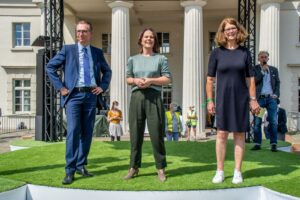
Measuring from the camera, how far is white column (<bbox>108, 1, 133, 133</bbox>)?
22.0 m

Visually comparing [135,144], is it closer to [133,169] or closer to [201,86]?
[133,169]

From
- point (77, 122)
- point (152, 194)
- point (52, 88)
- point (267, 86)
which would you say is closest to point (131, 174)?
point (152, 194)

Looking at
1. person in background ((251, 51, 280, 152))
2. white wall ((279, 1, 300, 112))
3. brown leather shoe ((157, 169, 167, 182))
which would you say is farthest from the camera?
white wall ((279, 1, 300, 112))

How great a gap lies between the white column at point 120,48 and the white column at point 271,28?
7344mm

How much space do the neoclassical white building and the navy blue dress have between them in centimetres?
1647

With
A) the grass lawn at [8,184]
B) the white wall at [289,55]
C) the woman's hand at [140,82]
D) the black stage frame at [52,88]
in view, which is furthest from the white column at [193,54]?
the grass lawn at [8,184]

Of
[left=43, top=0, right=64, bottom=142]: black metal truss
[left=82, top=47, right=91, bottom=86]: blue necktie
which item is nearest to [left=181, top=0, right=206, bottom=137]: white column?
[left=43, top=0, right=64, bottom=142]: black metal truss

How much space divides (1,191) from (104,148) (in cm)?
374

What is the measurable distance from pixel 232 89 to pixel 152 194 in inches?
64.6

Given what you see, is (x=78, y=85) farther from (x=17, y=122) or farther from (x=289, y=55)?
(x=17, y=122)

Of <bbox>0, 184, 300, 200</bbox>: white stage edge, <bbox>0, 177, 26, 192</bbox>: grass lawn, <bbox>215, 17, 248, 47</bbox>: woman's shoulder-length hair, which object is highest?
<bbox>215, 17, 248, 47</bbox>: woman's shoulder-length hair

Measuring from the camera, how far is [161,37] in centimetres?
2936

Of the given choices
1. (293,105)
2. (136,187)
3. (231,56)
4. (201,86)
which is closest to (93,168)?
(136,187)

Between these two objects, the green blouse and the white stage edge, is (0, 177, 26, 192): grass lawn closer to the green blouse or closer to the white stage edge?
the white stage edge
